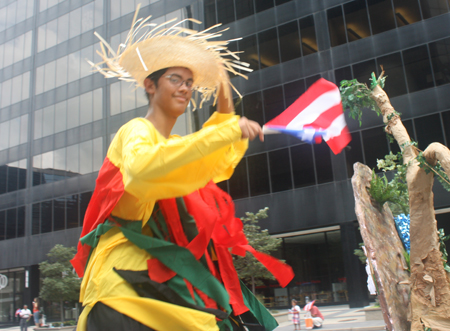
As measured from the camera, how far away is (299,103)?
2016 millimetres

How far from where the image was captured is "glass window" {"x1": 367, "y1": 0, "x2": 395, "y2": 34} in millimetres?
19609

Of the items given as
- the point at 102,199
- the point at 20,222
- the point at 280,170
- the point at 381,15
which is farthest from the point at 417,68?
the point at 20,222

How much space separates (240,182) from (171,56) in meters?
20.1

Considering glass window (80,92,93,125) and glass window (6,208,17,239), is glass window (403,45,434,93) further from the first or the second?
glass window (6,208,17,239)

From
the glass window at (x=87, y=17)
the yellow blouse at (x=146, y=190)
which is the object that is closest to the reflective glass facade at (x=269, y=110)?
the glass window at (x=87, y=17)

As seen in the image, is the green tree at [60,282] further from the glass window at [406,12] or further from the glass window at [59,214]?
the glass window at [406,12]

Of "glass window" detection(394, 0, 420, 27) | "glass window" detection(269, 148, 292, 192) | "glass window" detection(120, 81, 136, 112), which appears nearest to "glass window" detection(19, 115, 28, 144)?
"glass window" detection(120, 81, 136, 112)

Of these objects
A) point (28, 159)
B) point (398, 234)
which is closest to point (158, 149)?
point (398, 234)

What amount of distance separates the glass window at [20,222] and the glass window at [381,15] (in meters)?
24.2

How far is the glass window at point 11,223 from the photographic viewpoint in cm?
2951

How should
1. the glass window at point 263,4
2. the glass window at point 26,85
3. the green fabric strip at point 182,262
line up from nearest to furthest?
the green fabric strip at point 182,262 < the glass window at point 263,4 < the glass window at point 26,85

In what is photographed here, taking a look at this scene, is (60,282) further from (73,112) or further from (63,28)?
(63,28)

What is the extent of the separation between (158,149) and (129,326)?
641mm

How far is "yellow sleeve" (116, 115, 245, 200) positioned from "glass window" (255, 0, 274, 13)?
74.3ft
